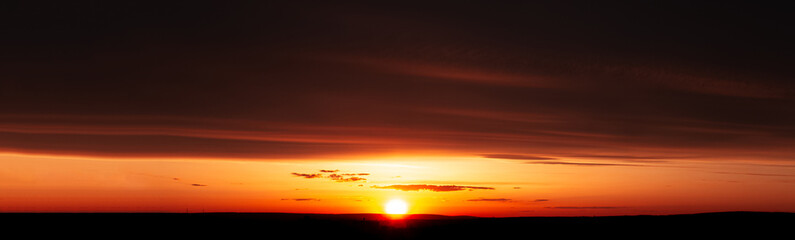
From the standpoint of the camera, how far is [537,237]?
50.4 meters

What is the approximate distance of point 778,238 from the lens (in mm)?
52062

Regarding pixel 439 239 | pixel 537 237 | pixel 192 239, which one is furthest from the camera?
pixel 537 237

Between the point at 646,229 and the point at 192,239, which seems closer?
the point at 192,239

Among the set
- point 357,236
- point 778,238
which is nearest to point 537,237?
point 357,236

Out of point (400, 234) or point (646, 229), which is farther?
point (646, 229)

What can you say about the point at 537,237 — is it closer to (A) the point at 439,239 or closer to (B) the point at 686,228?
(A) the point at 439,239

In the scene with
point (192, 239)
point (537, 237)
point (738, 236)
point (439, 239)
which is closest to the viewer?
point (192, 239)

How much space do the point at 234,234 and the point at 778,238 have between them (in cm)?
3447

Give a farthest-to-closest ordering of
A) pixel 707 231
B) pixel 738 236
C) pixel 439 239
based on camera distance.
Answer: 1. pixel 707 231
2. pixel 738 236
3. pixel 439 239

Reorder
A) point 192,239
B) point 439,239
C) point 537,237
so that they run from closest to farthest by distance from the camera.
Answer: point 192,239
point 439,239
point 537,237

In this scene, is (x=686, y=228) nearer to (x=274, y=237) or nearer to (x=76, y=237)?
(x=274, y=237)

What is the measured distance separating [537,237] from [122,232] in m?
25.7

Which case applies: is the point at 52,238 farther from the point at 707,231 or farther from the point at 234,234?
the point at 707,231

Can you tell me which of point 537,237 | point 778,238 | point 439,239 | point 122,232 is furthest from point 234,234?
point 778,238
